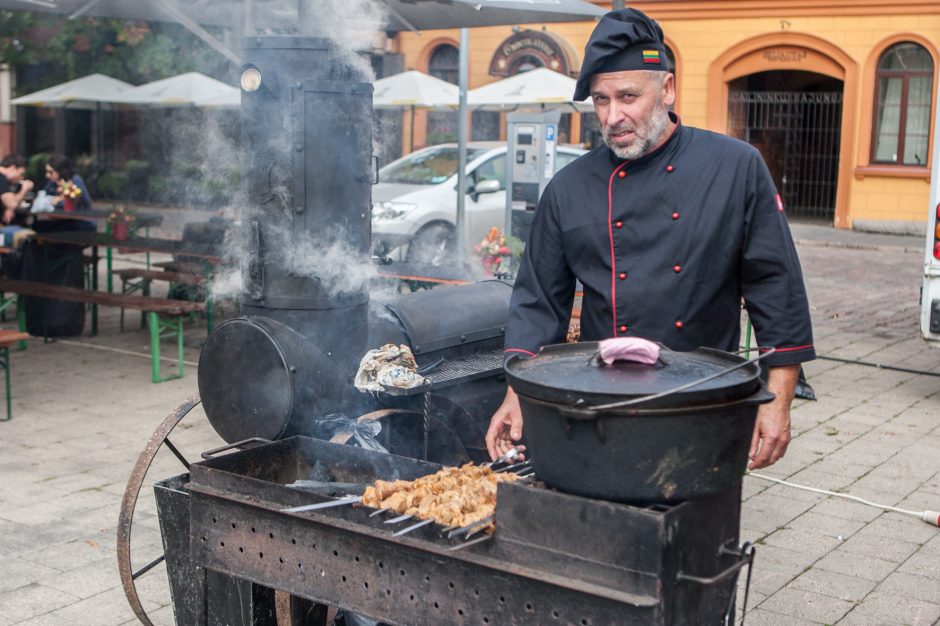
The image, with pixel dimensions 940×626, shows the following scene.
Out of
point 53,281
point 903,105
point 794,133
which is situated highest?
point 903,105

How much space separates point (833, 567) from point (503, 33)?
19.4m

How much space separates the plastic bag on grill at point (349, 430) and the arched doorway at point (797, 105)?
700 inches

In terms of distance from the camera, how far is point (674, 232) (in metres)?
2.97

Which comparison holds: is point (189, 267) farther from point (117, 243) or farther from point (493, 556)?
point (493, 556)

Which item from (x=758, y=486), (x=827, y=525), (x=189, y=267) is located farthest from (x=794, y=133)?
(x=827, y=525)

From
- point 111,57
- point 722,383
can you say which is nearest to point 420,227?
point 111,57

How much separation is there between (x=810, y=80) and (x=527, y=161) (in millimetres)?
14326

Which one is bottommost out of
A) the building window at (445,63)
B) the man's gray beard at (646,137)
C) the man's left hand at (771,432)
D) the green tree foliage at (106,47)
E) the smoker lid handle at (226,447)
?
the smoker lid handle at (226,447)

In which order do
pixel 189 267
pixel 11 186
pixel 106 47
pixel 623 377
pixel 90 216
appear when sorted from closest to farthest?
pixel 623 377 < pixel 189 267 < pixel 90 216 < pixel 11 186 < pixel 106 47

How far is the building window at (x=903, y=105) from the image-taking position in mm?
19406

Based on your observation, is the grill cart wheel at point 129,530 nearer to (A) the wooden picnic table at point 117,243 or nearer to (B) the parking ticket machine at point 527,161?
(A) the wooden picnic table at point 117,243

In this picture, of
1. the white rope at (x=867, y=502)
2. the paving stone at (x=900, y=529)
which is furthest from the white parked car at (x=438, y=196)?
the paving stone at (x=900, y=529)

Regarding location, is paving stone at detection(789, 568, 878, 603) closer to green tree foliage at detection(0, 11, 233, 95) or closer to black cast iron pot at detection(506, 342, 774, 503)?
black cast iron pot at detection(506, 342, 774, 503)

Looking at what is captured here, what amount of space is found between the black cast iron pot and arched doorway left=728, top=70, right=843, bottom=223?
19.8 metres
